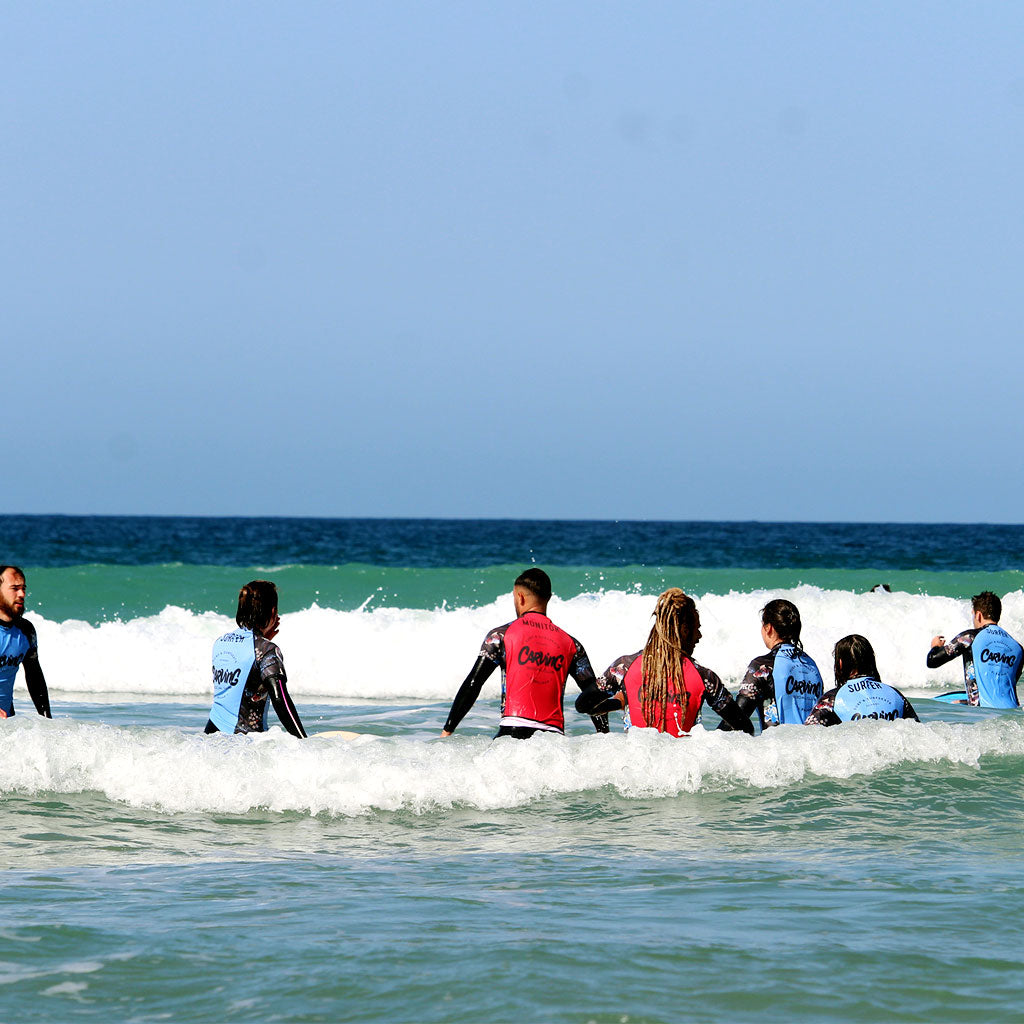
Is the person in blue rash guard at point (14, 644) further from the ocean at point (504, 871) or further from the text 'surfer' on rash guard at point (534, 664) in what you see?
the text 'surfer' on rash guard at point (534, 664)

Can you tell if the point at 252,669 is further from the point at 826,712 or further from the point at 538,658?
the point at 826,712

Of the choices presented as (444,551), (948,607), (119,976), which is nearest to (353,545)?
(444,551)

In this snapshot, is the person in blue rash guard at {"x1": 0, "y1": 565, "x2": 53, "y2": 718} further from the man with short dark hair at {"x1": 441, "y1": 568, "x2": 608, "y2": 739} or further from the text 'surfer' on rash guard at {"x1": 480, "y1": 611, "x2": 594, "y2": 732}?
the text 'surfer' on rash guard at {"x1": 480, "y1": 611, "x2": 594, "y2": 732}

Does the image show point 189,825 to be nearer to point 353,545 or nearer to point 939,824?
point 939,824

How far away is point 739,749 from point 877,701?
921 mm

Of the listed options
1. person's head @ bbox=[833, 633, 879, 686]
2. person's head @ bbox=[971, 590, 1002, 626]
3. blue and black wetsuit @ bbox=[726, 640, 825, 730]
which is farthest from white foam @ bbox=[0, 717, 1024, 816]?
person's head @ bbox=[971, 590, 1002, 626]

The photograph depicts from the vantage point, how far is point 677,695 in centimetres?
734

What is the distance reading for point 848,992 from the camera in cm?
456

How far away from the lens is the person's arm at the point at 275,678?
742 cm

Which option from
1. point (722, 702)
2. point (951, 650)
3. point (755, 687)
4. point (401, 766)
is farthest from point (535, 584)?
point (951, 650)

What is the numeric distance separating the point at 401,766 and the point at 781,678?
7.95 feet

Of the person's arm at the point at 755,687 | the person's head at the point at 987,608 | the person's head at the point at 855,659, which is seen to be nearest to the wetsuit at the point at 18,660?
the person's arm at the point at 755,687

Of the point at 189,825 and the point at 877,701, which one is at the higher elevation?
the point at 877,701

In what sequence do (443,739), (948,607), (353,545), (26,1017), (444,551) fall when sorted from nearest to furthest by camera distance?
(26,1017) → (443,739) → (948,607) → (444,551) → (353,545)
